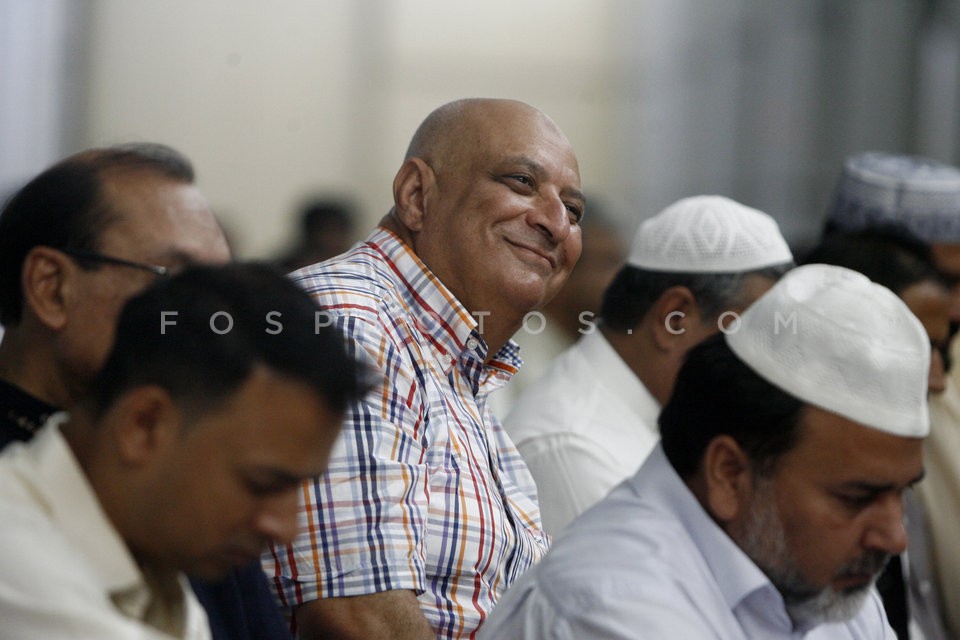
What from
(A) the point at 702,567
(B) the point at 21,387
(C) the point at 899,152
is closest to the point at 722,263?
(A) the point at 702,567

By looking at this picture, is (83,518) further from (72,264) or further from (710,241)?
(710,241)

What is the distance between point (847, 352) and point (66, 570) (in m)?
1.05

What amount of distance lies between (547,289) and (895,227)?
1.38 metres

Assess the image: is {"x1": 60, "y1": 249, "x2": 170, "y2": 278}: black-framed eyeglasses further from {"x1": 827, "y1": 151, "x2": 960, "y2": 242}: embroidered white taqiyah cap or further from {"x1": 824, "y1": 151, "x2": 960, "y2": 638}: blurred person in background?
{"x1": 827, "y1": 151, "x2": 960, "y2": 242}: embroidered white taqiyah cap

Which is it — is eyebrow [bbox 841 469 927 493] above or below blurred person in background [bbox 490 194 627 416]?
Answer: above

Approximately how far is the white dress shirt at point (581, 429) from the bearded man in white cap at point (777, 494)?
2.74 ft

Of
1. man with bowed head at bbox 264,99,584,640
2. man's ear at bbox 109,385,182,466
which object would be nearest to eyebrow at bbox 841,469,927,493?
man with bowed head at bbox 264,99,584,640

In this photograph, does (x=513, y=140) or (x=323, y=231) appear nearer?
(x=513, y=140)

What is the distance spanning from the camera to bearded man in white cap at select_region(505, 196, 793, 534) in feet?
9.02

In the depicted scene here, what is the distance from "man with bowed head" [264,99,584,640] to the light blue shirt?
24cm

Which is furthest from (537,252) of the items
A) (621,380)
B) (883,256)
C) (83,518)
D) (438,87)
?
(438,87)

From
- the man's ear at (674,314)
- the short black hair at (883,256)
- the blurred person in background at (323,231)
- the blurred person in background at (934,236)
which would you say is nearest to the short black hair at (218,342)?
the man's ear at (674,314)

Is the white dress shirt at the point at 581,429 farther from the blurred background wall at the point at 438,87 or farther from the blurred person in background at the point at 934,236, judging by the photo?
the blurred background wall at the point at 438,87

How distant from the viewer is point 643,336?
10.1 feet
